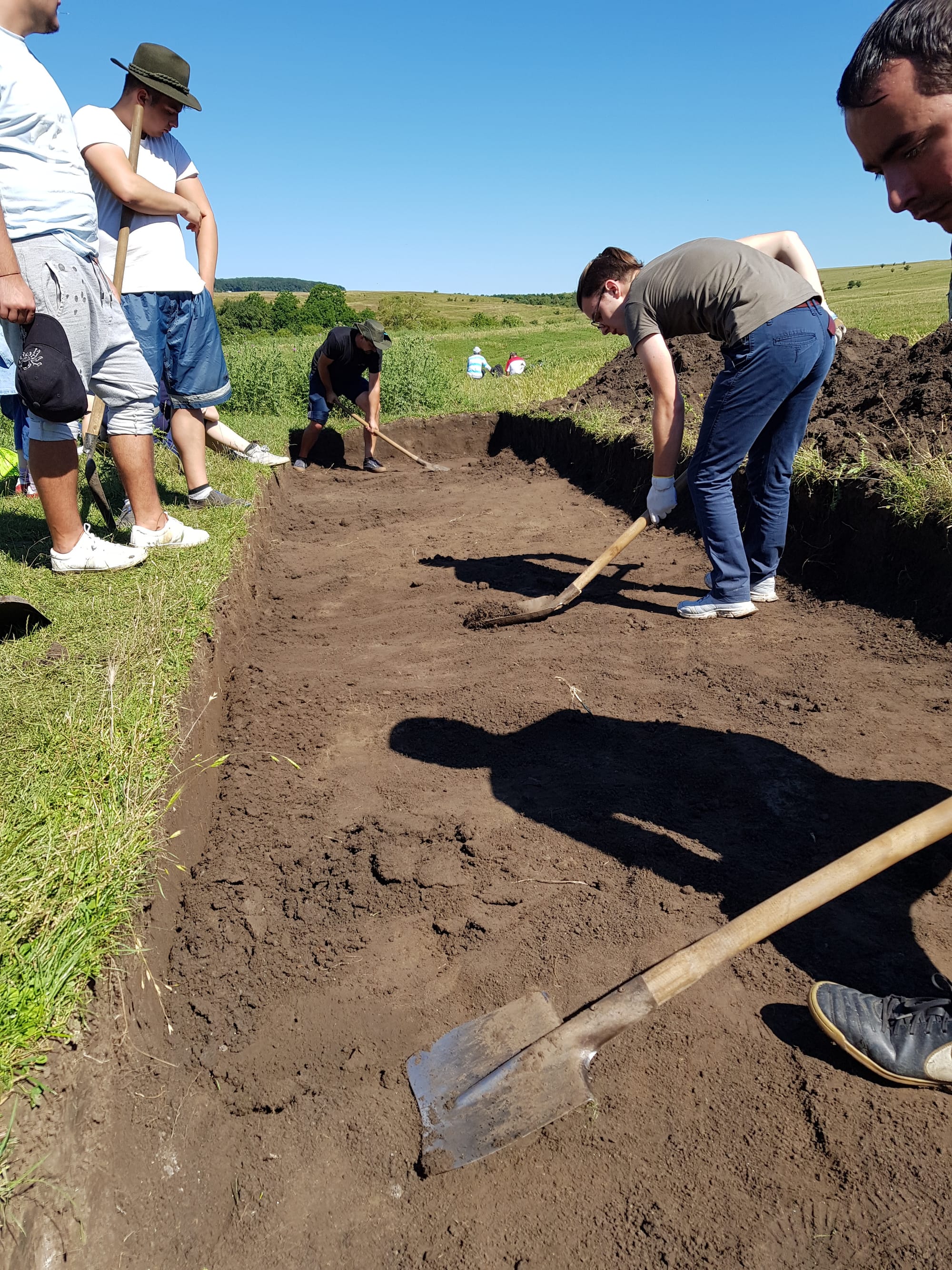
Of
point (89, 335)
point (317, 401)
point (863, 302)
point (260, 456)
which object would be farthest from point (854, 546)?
point (863, 302)

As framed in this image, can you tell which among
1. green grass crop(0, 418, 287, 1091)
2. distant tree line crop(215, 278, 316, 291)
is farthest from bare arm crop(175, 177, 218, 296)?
distant tree line crop(215, 278, 316, 291)

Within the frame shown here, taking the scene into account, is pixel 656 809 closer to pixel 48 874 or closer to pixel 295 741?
pixel 295 741

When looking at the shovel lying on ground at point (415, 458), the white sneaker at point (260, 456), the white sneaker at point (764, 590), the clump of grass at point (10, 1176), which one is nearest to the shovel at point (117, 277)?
the white sneaker at point (260, 456)

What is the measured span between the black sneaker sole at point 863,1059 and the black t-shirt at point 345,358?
826cm

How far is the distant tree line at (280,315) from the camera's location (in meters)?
25.3

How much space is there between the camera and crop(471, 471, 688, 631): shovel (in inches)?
166

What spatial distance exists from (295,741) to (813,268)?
3324 mm

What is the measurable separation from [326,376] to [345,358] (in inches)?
11.8

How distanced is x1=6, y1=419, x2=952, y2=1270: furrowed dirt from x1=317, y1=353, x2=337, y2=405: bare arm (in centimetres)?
559

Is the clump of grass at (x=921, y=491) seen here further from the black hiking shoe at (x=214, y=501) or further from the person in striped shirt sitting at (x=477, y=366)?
the person in striped shirt sitting at (x=477, y=366)

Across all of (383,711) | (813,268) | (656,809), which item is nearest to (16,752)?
(383,711)

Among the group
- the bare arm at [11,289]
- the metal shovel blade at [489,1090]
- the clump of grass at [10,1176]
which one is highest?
the bare arm at [11,289]

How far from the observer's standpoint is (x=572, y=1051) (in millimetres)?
1745

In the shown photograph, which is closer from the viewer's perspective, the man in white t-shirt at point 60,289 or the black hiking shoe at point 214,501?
the man in white t-shirt at point 60,289
